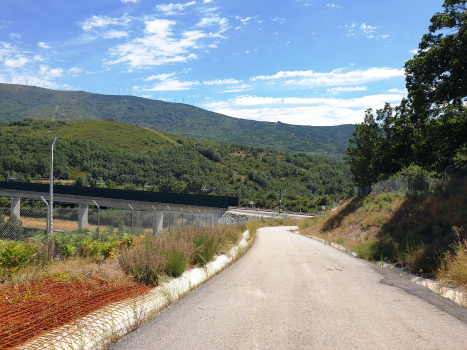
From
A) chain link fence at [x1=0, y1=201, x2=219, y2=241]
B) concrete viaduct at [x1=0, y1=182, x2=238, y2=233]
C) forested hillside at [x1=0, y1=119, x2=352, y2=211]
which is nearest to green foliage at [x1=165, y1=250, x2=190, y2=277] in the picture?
chain link fence at [x1=0, y1=201, x2=219, y2=241]

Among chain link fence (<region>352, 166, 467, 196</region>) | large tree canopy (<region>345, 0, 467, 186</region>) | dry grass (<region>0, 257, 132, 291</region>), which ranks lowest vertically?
dry grass (<region>0, 257, 132, 291</region>)

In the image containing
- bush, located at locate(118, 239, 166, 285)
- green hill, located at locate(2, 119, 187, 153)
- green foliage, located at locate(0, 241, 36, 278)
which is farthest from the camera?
green hill, located at locate(2, 119, 187, 153)

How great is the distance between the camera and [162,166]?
134875mm

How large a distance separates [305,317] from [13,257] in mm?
6285

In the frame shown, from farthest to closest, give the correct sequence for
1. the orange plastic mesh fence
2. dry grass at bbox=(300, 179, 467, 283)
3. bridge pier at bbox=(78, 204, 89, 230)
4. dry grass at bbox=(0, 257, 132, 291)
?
bridge pier at bbox=(78, 204, 89, 230) < dry grass at bbox=(300, 179, 467, 283) < dry grass at bbox=(0, 257, 132, 291) < the orange plastic mesh fence

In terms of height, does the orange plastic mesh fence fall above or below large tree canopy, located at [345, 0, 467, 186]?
below

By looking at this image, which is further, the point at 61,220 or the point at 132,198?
the point at 132,198

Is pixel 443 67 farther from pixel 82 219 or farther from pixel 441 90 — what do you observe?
pixel 82 219

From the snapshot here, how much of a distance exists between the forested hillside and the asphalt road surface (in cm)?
9539

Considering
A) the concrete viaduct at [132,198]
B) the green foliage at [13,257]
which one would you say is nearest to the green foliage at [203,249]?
the green foliage at [13,257]

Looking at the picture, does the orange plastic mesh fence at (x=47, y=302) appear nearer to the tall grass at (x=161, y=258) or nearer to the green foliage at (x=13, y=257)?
the tall grass at (x=161, y=258)

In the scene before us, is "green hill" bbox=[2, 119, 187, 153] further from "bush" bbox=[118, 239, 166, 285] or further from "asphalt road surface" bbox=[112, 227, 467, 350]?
"asphalt road surface" bbox=[112, 227, 467, 350]

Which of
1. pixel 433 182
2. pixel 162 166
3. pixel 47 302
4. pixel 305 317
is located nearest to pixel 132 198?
pixel 433 182

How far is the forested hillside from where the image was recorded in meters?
108
